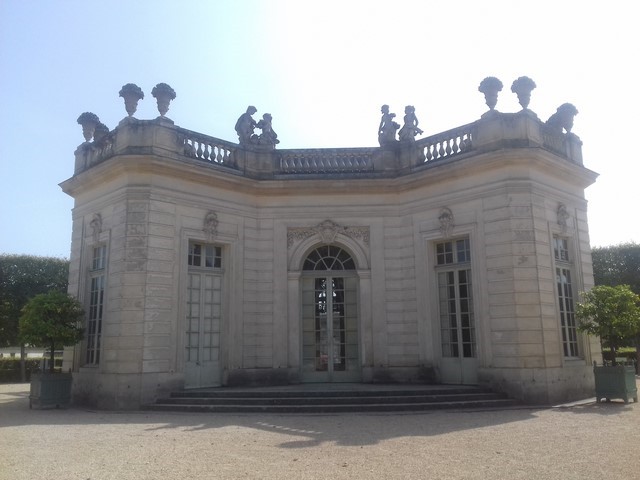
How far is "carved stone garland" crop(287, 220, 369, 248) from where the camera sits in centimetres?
1289

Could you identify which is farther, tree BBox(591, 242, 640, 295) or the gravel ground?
tree BBox(591, 242, 640, 295)

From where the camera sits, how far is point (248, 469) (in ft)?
18.1

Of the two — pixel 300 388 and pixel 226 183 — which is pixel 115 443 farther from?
pixel 226 183

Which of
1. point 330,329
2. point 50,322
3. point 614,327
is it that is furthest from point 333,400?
point 50,322

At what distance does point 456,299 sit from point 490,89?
4289mm

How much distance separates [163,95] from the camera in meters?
11.6

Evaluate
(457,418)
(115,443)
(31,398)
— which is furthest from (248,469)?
(31,398)

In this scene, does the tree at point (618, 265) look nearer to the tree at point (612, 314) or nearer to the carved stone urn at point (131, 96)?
the tree at point (612, 314)

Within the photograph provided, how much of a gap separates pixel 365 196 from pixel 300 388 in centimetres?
454

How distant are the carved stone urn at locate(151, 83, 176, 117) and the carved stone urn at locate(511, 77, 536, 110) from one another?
22.6ft

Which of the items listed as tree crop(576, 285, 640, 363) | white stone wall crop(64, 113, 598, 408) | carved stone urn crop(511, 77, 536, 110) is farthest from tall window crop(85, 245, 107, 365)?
tree crop(576, 285, 640, 363)

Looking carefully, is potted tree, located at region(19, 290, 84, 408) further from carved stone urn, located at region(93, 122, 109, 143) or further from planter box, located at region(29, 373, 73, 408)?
carved stone urn, located at region(93, 122, 109, 143)

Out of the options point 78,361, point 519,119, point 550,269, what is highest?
point 519,119

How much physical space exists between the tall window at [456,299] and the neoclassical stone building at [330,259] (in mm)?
42
